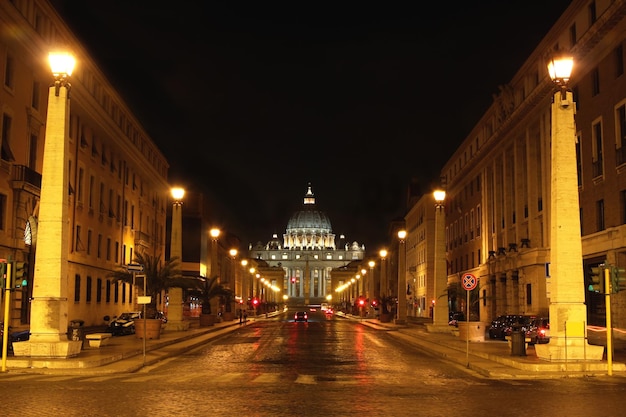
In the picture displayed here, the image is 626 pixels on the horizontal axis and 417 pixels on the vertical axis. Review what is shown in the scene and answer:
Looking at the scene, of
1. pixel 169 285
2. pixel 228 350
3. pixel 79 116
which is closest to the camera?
pixel 228 350

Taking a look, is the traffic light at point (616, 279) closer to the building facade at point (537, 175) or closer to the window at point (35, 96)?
the building facade at point (537, 175)

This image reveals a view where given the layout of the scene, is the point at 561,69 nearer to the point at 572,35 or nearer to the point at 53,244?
the point at 53,244

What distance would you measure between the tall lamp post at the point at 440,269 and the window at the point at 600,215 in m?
7.59

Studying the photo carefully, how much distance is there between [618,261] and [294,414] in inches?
1063

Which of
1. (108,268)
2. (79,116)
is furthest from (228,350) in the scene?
(108,268)

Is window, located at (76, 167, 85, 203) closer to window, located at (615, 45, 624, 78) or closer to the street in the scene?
the street

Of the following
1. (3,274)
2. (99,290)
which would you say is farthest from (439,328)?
(3,274)

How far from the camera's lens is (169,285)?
38.6 m

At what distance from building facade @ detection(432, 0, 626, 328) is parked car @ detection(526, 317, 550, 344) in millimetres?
1879

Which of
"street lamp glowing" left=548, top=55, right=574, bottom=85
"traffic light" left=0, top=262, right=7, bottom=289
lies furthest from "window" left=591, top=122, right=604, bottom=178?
"traffic light" left=0, top=262, right=7, bottom=289

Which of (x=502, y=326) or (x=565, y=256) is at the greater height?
(x=565, y=256)

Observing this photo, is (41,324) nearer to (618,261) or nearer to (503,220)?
(618,261)

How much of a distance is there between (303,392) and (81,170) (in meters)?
38.1

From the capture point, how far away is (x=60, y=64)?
22.0 m
